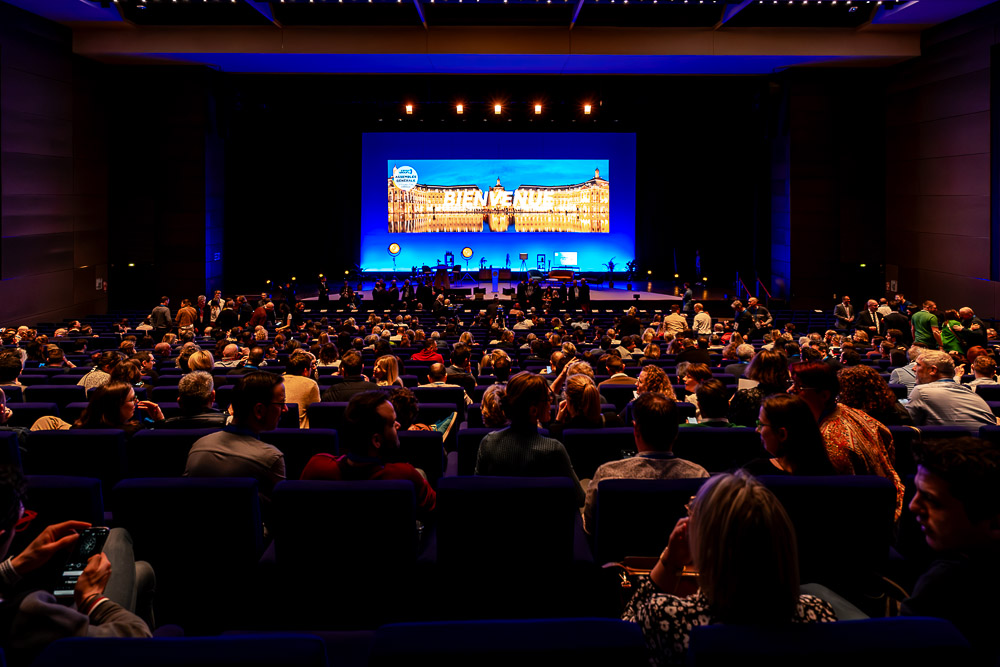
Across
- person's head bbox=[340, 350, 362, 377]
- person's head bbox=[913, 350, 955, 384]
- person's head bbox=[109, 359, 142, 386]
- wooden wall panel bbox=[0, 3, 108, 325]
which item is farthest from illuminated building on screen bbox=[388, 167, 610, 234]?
person's head bbox=[109, 359, 142, 386]

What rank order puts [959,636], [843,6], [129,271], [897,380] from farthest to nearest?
[129,271] → [843,6] → [897,380] → [959,636]

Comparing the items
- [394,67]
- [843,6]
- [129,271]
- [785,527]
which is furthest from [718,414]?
[129,271]

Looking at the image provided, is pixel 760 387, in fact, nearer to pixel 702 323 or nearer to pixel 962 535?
pixel 962 535

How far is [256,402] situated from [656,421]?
1742 mm

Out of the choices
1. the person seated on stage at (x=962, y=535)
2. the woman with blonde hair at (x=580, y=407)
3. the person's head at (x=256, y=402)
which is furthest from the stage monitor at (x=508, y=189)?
the person seated on stage at (x=962, y=535)

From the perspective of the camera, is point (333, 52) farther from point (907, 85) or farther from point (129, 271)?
point (907, 85)

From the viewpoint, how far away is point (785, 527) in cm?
159

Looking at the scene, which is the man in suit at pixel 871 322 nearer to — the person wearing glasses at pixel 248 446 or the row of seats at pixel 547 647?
the person wearing glasses at pixel 248 446

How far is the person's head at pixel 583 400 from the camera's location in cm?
434

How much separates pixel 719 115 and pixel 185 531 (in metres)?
23.0

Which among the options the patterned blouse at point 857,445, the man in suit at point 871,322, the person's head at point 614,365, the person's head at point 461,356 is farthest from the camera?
the man in suit at point 871,322

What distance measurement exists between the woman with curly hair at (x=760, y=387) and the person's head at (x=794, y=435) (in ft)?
4.73

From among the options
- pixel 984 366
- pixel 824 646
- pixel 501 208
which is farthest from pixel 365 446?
pixel 501 208

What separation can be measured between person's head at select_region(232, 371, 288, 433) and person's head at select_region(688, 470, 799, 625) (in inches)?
92.6
